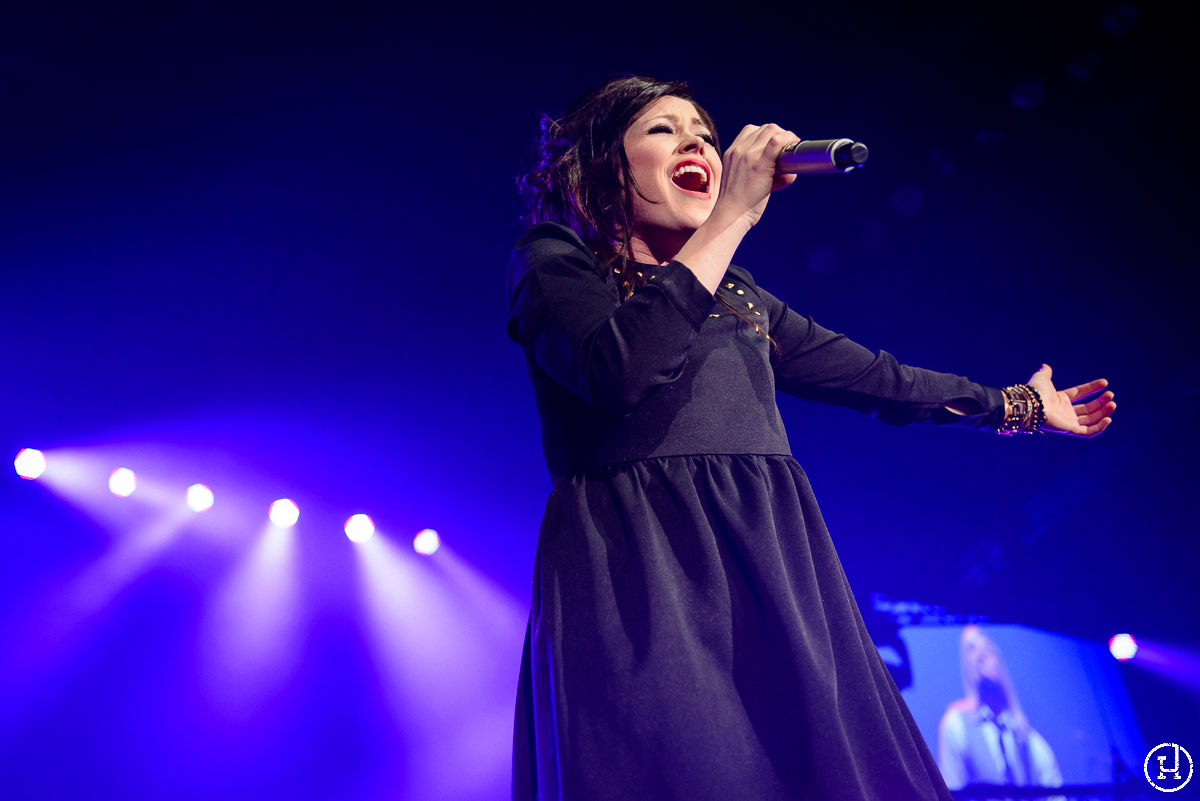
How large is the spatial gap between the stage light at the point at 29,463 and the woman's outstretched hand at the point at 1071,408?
12.4 feet

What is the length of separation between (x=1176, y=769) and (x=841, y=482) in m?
2.12

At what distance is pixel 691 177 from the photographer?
1180 millimetres

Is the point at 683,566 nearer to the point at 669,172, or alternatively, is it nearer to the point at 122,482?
the point at 669,172

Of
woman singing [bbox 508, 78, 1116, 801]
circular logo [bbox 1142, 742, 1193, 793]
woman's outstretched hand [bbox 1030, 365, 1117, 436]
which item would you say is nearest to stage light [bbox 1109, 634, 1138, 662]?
circular logo [bbox 1142, 742, 1193, 793]

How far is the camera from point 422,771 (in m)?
3.70

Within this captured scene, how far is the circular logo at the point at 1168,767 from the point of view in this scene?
12.0 feet

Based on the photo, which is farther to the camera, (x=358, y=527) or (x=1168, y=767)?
(x=358, y=527)

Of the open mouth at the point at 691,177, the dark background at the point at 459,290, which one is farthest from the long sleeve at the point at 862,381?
the dark background at the point at 459,290

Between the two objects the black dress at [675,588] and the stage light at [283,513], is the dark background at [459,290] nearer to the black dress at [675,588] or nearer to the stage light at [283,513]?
the stage light at [283,513]

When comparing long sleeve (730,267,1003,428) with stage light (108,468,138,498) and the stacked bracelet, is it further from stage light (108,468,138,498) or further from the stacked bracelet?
stage light (108,468,138,498)

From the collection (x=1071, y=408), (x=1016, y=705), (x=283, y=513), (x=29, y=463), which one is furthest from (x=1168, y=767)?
(x=29, y=463)

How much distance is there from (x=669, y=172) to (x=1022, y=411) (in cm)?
83

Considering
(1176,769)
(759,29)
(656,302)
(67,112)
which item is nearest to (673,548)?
(656,302)

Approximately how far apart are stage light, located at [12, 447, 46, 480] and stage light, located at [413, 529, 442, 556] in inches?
67.2
